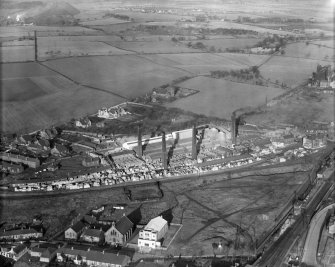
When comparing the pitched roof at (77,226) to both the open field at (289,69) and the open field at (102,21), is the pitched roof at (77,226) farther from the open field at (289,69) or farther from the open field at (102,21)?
the open field at (102,21)

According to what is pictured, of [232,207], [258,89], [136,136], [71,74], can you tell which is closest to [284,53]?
[258,89]

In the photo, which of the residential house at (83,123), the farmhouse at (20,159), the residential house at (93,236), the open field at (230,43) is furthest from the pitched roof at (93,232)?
the open field at (230,43)

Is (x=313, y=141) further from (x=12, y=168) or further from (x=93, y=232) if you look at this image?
(x=12, y=168)

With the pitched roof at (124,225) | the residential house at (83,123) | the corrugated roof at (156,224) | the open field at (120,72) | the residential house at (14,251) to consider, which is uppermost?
the open field at (120,72)

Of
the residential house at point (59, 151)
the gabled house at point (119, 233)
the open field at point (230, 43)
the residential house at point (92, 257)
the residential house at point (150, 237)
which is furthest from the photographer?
the open field at point (230, 43)

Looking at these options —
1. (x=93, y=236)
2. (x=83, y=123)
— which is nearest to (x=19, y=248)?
(x=93, y=236)

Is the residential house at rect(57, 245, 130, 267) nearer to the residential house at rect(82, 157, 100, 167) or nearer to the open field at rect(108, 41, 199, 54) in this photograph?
the residential house at rect(82, 157, 100, 167)

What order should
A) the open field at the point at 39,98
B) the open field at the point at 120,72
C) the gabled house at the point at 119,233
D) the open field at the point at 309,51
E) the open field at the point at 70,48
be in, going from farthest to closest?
the open field at the point at 309,51 < the open field at the point at 70,48 < the open field at the point at 120,72 < the open field at the point at 39,98 < the gabled house at the point at 119,233
